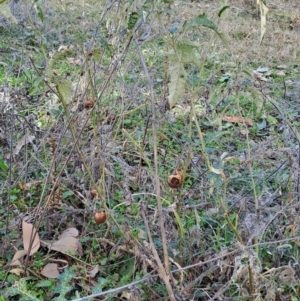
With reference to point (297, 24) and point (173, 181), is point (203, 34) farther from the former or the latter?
point (173, 181)

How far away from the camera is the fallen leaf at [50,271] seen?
5.16 ft

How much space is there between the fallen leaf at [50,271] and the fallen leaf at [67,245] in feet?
0.20

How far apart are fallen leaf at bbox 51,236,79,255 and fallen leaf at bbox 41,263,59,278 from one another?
62 millimetres

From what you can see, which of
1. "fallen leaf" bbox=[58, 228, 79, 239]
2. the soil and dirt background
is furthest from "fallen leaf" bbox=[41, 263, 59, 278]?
"fallen leaf" bbox=[58, 228, 79, 239]

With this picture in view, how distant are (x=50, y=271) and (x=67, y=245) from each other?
116 millimetres

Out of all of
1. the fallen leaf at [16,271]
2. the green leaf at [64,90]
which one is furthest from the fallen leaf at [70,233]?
the green leaf at [64,90]

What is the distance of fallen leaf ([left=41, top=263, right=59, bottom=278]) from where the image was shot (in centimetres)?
157

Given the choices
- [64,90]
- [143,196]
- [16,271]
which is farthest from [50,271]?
[64,90]

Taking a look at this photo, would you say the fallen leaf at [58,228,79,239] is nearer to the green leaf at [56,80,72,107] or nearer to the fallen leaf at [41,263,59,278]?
the fallen leaf at [41,263,59,278]

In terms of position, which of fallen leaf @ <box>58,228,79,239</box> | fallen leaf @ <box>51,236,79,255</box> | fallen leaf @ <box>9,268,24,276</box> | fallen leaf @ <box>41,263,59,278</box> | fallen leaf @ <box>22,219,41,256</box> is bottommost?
fallen leaf @ <box>41,263,59,278</box>

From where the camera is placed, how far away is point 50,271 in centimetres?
159

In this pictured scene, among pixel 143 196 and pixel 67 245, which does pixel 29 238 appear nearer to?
pixel 67 245

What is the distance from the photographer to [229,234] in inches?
68.0

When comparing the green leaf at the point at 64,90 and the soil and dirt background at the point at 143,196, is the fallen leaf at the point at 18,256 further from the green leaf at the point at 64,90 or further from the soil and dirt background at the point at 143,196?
the green leaf at the point at 64,90
